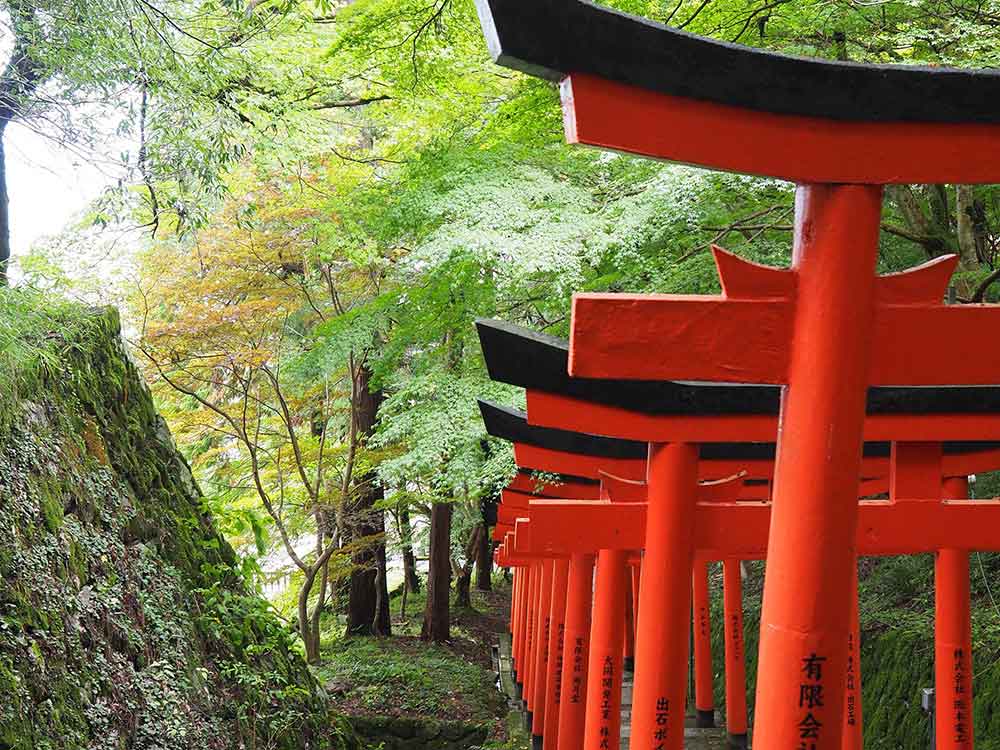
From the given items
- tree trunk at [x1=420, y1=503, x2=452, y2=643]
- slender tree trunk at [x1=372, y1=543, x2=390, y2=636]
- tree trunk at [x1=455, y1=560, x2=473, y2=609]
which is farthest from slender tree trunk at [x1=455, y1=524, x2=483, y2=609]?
slender tree trunk at [x1=372, y1=543, x2=390, y2=636]

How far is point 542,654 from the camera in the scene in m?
15.2

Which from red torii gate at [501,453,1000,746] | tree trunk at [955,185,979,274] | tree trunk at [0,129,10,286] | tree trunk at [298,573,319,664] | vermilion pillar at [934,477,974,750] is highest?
tree trunk at [955,185,979,274]

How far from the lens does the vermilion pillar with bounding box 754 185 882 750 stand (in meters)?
3.01

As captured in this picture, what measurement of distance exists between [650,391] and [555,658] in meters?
7.64

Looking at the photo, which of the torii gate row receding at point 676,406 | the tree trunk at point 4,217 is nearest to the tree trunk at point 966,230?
the torii gate row receding at point 676,406

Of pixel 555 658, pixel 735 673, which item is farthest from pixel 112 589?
pixel 735 673

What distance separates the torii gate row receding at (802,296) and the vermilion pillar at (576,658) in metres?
6.78

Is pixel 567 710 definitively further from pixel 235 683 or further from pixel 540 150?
pixel 540 150

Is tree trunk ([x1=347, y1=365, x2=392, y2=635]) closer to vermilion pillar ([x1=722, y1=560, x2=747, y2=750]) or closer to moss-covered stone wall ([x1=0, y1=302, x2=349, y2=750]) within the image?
moss-covered stone wall ([x1=0, y1=302, x2=349, y2=750])

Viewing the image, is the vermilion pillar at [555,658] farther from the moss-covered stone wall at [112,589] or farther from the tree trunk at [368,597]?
the tree trunk at [368,597]

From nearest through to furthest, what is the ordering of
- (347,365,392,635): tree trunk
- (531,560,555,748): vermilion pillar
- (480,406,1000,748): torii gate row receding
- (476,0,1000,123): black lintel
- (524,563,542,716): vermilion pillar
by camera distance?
(476,0,1000,123): black lintel
(480,406,1000,748): torii gate row receding
(531,560,555,748): vermilion pillar
(524,563,542,716): vermilion pillar
(347,365,392,635): tree trunk

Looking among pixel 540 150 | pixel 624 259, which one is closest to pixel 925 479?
pixel 624 259

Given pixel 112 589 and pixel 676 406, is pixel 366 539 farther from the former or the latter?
pixel 676 406

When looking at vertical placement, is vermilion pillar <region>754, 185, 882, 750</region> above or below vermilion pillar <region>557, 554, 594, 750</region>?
above
